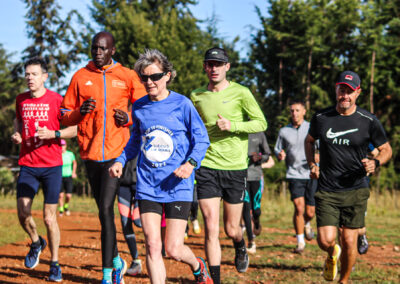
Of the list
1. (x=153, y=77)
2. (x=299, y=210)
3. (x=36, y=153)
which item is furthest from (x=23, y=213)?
(x=299, y=210)

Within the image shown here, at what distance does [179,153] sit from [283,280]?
2.91 metres

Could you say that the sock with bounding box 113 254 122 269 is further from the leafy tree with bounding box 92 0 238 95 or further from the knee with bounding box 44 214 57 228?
the leafy tree with bounding box 92 0 238 95

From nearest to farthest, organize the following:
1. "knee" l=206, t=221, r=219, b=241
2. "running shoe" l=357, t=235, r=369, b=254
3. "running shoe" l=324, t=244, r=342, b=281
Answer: "knee" l=206, t=221, r=219, b=241, "running shoe" l=324, t=244, r=342, b=281, "running shoe" l=357, t=235, r=369, b=254

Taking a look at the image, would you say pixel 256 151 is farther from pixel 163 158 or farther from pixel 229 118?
pixel 163 158

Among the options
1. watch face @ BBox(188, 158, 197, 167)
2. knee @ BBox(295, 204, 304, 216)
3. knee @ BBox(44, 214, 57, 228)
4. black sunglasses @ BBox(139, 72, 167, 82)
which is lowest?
knee @ BBox(295, 204, 304, 216)

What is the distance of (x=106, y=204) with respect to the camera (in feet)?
17.3

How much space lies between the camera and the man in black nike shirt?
5.68 metres

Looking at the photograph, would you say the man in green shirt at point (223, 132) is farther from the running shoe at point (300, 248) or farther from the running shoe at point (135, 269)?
the running shoe at point (300, 248)

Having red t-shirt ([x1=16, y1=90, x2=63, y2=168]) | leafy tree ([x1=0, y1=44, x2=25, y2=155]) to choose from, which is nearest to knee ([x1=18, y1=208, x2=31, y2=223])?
red t-shirt ([x1=16, y1=90, x2=63, y2=168])

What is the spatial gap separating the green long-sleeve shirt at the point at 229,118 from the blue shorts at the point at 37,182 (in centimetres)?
202

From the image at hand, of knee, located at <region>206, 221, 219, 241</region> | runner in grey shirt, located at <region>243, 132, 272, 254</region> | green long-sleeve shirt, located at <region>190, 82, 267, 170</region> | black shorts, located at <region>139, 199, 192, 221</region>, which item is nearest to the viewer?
black shorts, located at <region>139, 199, 192, 221</region>

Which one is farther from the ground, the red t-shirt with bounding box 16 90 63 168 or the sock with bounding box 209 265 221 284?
the red t-shirt with bounding box 16 90 63 168

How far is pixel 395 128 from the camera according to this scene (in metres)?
26.2

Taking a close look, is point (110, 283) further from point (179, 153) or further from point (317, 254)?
point (317, 254)
